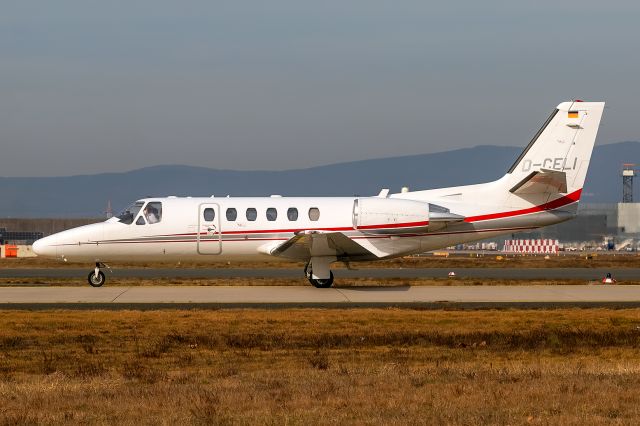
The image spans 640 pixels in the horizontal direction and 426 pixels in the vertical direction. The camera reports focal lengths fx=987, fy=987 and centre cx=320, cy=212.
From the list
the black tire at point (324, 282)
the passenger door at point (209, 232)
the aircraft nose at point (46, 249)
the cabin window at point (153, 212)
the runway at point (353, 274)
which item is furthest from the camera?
the runway at point (353, 274)

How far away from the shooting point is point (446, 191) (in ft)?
95.7

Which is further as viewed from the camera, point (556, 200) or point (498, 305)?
point (556, 200)

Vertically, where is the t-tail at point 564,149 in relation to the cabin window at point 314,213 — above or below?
above

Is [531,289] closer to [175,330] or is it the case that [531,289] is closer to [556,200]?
[556,200]

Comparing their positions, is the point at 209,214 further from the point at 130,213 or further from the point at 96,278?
the point at 96,278

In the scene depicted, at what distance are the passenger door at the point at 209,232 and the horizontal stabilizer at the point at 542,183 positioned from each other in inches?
337

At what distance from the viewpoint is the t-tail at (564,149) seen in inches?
1106

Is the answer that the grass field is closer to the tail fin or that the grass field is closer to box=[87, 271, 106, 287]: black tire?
box=[87, 271, 106, 287]: black tire

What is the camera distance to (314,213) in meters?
28.5

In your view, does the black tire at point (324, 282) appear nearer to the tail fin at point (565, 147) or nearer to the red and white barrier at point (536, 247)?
the tail fin at point (565, 147)

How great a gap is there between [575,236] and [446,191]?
8216 cm

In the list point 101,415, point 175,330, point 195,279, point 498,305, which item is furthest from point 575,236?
point 101,415

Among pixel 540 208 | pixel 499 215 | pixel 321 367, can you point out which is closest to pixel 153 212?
pixel 499 215

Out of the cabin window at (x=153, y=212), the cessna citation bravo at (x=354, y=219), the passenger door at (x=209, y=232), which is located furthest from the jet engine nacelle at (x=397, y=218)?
the cabin window at (x=153, y=212)
